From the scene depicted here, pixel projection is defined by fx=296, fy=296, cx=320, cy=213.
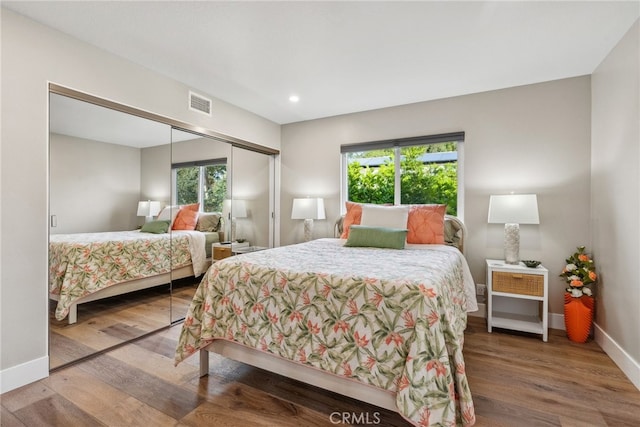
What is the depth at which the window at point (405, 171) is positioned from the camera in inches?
137

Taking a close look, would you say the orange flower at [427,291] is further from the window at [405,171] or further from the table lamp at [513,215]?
the window at [405,171]

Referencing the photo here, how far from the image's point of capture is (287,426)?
1.57m

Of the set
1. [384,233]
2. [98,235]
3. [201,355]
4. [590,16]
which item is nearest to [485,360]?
[384,233]

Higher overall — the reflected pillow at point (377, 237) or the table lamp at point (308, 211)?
the table lamp at point (308, 211)

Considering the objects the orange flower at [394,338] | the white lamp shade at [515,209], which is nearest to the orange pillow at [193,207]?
the orange flower at [394,338]

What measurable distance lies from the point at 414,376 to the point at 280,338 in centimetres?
76

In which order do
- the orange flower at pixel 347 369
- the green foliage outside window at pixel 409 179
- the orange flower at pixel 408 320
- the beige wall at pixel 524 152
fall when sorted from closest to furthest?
the orange flower at pixel 408 320, the orange flower at pixel 347 369, the beige wall at pixel 524 152, the green foliage outside window at pixel 409 179

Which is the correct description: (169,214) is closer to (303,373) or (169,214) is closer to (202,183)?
(202,183)

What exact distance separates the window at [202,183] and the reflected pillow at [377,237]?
1.68 meters

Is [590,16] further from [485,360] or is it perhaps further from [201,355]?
[201,355]

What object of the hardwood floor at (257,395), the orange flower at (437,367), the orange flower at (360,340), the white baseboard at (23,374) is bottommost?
the hardwood floor at (257,395)

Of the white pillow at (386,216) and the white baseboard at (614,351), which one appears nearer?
the white baseboard at (614,351)

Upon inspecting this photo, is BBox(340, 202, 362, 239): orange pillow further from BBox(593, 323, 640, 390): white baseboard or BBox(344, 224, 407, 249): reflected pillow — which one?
BBox(593, 323, 640, 390): white baseboard

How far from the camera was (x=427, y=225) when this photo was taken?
3.08 metres
